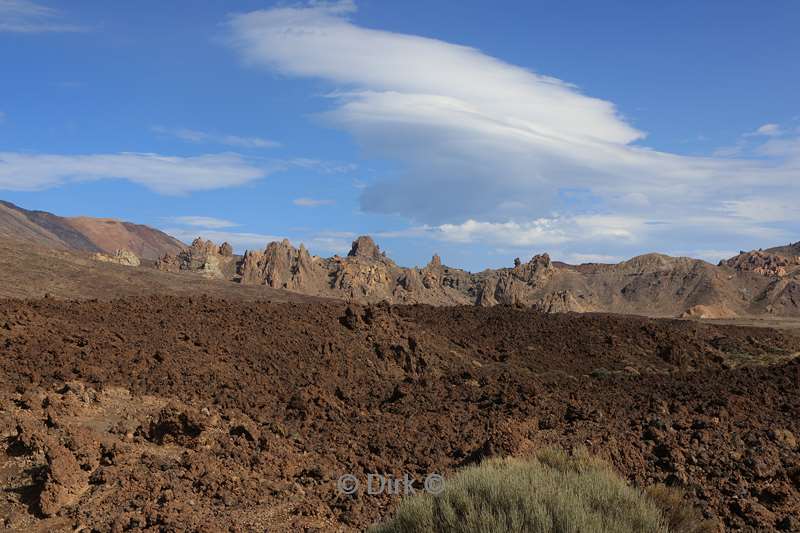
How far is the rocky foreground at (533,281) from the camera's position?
72.6m

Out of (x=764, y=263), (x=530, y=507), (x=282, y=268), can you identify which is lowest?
(x=530, y=507)

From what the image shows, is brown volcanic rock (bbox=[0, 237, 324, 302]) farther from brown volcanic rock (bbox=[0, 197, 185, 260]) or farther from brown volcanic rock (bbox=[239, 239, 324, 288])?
brown volcanic rock (bbox=[0, 197, 185, 260])

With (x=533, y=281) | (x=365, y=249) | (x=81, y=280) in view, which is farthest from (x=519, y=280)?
(x=81, y=280)

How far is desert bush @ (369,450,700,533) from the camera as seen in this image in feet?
18.9

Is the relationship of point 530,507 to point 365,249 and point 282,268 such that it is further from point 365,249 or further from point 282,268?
point 365,249

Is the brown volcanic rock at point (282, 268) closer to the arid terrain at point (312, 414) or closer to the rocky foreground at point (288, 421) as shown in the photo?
the arid terrain at point (312, 414)

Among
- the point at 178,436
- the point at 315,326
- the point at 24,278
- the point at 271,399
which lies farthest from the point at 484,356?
the point at 24,278

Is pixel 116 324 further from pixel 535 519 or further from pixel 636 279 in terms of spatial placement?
pixel 636 279

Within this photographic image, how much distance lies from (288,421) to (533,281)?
266 ft

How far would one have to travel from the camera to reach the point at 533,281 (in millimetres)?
90625

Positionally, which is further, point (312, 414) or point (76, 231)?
point (76, 231)

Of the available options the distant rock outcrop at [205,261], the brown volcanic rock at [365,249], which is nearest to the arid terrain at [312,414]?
the distant rock outcrop at [205,261]

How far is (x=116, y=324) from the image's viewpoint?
16.0 m

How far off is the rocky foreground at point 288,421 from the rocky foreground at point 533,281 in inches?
1798
